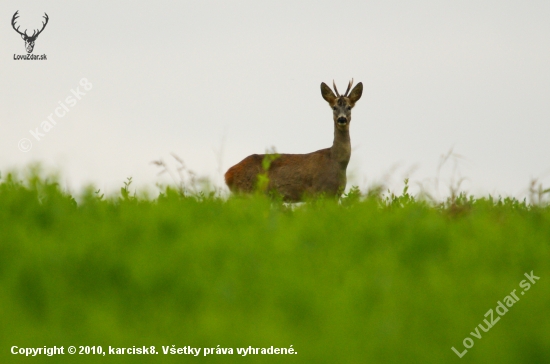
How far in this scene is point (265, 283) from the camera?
179 inches

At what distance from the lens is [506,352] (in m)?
3.77

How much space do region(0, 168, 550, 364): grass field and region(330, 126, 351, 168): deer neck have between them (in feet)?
19.0

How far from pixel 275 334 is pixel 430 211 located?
349 cm

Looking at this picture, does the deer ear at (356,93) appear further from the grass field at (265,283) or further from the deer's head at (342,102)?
the grass field at (265,283)

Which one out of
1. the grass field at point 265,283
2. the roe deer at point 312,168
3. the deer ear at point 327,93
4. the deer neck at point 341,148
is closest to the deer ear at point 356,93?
the roe deer at point 312,168

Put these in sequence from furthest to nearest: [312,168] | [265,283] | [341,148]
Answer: [341,148] < [312,168] < [265,283]

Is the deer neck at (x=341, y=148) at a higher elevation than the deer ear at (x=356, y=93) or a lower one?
lower

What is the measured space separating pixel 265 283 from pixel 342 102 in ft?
26.6

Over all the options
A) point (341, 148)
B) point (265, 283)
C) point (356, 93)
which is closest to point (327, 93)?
point (356, 93)

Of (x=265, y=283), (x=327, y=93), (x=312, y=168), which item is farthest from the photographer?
(x=327, y=93)

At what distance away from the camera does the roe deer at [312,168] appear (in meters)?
12.0

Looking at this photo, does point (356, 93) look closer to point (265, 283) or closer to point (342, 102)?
point (342, 102)

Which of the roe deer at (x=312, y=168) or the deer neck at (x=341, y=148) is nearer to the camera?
the roe deer at (x=312, y=168)

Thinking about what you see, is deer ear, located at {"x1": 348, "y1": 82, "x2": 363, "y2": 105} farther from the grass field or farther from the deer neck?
the grass field
